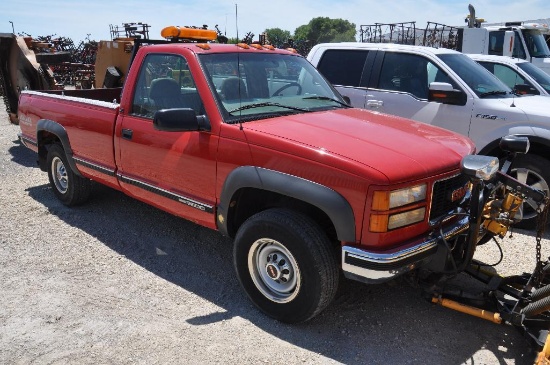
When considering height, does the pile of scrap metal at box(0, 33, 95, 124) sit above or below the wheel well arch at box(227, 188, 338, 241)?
above

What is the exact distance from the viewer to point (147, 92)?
14.0 ft

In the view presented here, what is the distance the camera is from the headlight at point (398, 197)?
279 centimetres

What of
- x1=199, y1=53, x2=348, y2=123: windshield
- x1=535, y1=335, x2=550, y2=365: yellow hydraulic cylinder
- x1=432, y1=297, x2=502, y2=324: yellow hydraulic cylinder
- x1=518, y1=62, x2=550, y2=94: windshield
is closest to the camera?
x1=535, y1=335, x2=550, y2=365: yellow hydraulic cylinder

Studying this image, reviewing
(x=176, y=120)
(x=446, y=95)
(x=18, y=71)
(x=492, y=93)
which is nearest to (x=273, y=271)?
(x=176, y=120)

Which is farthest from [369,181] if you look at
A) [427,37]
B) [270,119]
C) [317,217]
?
[427,37]

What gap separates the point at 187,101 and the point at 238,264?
4.60 feet

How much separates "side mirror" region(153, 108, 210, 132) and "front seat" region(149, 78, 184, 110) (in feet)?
1.78

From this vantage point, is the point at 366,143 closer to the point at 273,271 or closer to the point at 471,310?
the point at 273,271

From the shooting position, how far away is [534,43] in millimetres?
11656

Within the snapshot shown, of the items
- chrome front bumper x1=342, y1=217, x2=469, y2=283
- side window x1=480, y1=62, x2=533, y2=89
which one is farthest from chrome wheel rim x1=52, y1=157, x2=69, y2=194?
side window x1=480, y1=62, x2=533, y2=89

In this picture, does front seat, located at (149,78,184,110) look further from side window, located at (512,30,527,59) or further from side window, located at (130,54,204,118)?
side window, located at (512,30,527,59)

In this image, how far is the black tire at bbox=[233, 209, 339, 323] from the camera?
3.05m

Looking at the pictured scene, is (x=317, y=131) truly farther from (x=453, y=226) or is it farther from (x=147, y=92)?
(x=147, y=92)

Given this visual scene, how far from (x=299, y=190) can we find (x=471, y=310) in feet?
4.68
